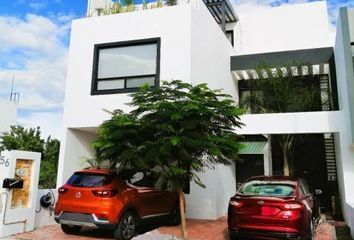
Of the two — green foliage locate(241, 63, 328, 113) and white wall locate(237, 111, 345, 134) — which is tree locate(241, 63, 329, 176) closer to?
green foliage locate(241, 63, 328, 113)

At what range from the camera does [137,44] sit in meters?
12.9

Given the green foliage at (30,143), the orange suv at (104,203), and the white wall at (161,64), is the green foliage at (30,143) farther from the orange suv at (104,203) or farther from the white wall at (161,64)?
the orange suv at (104,203)

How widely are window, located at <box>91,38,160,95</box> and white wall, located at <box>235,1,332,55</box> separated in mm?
7538

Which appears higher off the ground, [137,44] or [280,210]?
[137,44]

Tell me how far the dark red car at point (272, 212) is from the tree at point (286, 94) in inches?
264

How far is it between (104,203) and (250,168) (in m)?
9.40

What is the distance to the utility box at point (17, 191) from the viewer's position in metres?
9.18

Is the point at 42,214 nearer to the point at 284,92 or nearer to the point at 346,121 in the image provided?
the point at 346,121

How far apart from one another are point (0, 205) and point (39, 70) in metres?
10.8

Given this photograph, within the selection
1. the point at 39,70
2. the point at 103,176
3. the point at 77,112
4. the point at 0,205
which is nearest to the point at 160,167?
the point at 103,176

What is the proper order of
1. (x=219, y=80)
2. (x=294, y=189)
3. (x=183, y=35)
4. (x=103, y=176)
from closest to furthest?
1. (x=294, y=189)
2. (x=103, y=176)
3. (x=183, y=35)
4. (x=219, y=80)

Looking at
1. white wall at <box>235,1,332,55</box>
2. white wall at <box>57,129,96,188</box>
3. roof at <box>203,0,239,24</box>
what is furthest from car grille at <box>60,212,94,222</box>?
white wall at <box>235,1,332,55</box>

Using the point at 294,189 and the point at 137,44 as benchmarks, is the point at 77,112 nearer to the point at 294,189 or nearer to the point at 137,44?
the point at 137,44

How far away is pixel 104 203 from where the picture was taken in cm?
827
